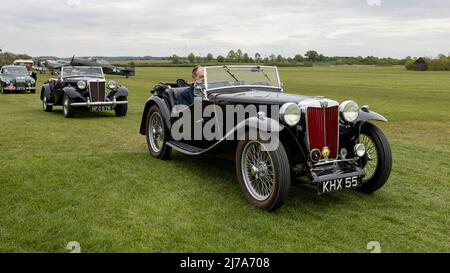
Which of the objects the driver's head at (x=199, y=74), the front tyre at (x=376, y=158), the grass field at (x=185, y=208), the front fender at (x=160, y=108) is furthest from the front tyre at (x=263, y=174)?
the front fender at (x=160, y=108)

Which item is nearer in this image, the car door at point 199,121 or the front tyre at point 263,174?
the front tyre at point 263,174

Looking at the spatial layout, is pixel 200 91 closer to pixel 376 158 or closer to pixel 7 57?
pixel 376 158

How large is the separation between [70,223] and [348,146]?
342 cm

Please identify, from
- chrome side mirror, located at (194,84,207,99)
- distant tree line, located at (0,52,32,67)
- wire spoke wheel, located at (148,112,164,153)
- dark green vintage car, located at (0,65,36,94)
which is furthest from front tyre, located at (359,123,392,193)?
distant tree line, located at (0,52,32,67)

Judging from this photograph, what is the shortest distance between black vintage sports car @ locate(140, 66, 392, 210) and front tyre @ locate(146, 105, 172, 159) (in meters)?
0.73

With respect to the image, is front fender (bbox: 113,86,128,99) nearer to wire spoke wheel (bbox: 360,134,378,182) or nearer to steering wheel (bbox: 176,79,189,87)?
steering wheel (bbox: 176,79,189,87)

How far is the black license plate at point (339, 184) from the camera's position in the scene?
14.9 ft

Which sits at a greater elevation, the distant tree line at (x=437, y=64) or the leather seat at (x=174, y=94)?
the distant tree line at (x=437, y=64)

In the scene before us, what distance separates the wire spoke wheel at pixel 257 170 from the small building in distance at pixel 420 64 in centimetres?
7419

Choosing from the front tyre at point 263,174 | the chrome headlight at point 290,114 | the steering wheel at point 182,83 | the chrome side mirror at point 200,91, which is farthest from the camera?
the steering wheel at point 182,83

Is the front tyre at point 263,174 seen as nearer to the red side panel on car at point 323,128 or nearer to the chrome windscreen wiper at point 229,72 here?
the red side panel on car at point 323,128

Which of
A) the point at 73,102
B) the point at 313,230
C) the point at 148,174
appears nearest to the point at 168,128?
→ the point at 148,174
